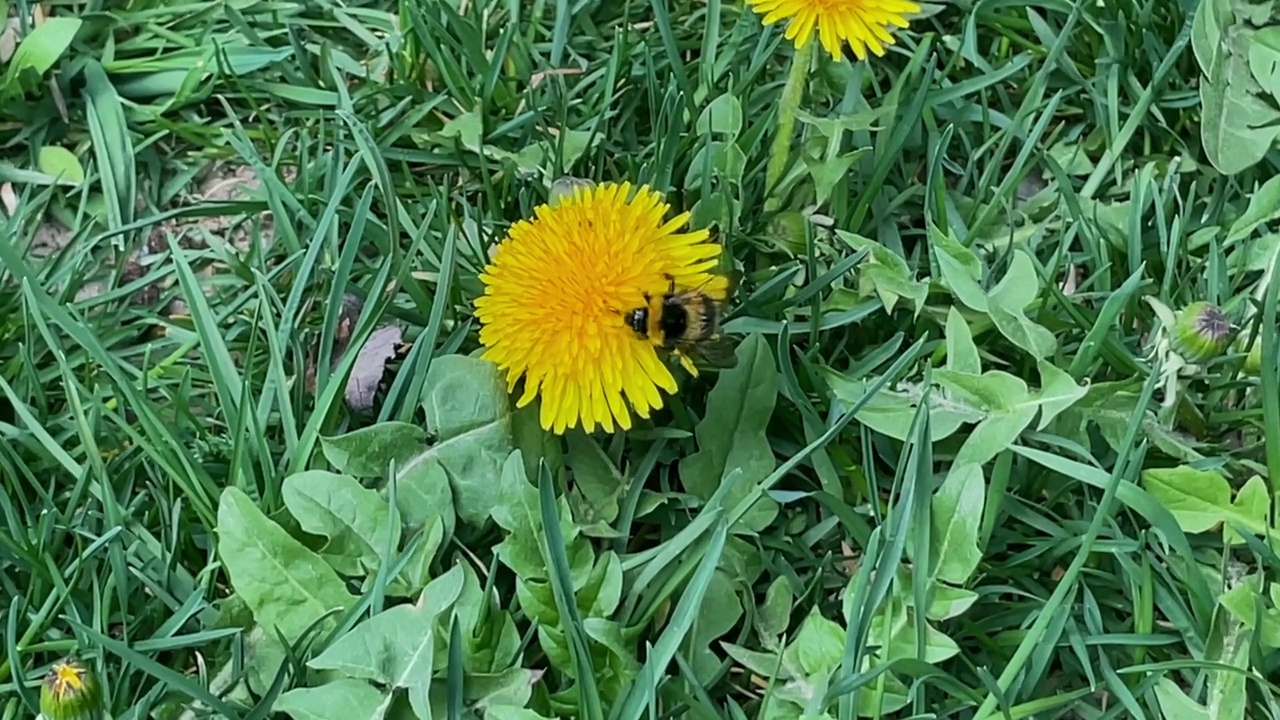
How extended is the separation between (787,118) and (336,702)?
3.42 feet

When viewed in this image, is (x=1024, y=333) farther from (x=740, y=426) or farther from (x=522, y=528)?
(x=522, y=528)

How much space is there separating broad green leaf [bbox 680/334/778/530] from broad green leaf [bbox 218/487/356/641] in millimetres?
515

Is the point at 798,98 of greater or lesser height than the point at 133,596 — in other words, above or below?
above

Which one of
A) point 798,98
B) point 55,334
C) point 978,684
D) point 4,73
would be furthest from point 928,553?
point 4,73

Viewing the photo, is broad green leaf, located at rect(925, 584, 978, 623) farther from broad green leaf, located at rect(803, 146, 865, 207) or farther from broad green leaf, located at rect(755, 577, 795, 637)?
broad green leaf, located at rect(803, 146, 865, 207)

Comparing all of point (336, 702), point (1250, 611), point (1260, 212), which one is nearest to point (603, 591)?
point (336, 702)

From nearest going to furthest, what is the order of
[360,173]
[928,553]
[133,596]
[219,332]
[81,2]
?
[928,553]
[133,596]
[219,332]
[360,173]
[81,2]

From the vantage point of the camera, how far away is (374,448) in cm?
156

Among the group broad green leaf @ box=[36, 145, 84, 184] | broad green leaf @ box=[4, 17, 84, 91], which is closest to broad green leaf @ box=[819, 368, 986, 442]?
broad green leaf @ box=[36, 145, 84, 184]

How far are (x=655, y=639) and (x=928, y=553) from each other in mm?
377

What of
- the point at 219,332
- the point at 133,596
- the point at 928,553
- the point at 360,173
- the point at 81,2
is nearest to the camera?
the point at 928,553

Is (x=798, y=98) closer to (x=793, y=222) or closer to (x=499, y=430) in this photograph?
(x=793, y=222)

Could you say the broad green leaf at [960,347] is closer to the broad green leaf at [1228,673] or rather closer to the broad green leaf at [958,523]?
the broad green leaf at [958,523]

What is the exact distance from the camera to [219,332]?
5.60 ft
